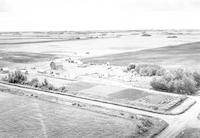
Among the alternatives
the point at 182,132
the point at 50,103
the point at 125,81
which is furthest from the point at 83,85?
the point at 182,132

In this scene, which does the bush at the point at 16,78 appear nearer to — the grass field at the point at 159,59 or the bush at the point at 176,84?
the bush at the point at 176,84

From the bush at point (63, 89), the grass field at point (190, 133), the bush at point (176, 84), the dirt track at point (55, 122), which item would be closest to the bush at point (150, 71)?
the bush at point (176, 84)

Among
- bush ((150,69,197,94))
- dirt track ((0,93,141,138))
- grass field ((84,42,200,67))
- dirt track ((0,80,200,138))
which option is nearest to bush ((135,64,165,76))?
bush ((150,69,197,94))

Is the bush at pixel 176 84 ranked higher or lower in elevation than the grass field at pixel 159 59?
lower

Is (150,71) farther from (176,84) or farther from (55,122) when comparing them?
(55,122)

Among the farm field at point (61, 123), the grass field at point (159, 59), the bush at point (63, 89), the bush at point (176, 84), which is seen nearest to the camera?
the farm field at point (61, 123)

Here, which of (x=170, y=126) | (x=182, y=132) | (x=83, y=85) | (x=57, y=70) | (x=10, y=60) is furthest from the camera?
(x=10, y=60)

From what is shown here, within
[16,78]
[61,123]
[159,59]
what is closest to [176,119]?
[61,123]

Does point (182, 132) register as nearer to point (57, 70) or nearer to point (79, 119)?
point (79, 119)

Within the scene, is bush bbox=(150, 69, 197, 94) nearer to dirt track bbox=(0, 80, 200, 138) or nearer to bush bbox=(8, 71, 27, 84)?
dirt track bbox=(0, 80, 200, 138)
